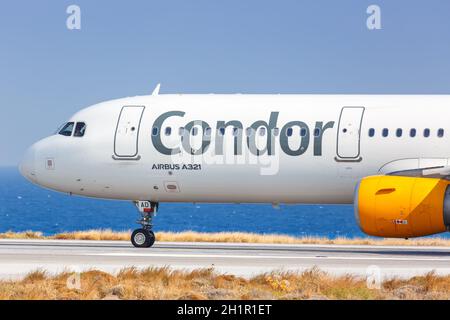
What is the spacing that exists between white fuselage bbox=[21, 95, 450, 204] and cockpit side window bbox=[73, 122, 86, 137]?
0.13 meters

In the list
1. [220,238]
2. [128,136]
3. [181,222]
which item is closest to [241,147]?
[128,136]

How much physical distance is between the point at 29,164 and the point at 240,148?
628 centimetres

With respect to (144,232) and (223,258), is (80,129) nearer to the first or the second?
(144,232)

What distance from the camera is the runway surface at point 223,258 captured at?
872 inches

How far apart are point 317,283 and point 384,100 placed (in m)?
10.2

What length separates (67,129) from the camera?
29.5m

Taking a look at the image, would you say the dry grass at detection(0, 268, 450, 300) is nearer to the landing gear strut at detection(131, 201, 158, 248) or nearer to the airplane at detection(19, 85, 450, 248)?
the airplane at detection(19, 85, 450, 248)

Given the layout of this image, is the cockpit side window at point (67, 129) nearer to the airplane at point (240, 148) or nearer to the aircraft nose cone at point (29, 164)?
the airplane at point (240, 148)

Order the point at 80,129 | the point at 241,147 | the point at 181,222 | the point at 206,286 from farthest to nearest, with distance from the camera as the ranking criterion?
the point at 181,222 → the point at 80,129 → the point at 241,147 → the point at 206,286

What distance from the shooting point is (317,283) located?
18953 mm

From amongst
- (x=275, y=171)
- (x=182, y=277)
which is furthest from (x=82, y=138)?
(x=182, y=277)

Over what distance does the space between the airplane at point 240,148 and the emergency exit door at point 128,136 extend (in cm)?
3

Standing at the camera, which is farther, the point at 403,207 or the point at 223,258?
the point at 223,258
